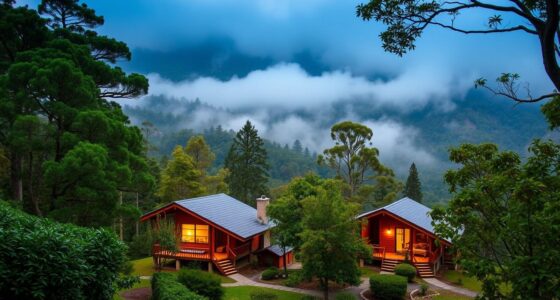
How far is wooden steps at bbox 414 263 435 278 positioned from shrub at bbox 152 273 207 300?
15.8 metres

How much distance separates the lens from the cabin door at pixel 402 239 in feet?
91.2

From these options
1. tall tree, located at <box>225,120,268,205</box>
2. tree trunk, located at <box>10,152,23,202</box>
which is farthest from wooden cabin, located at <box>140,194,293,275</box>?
tall tree, located at <box>225,120,268,205</box>

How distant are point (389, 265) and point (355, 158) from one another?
15172 millimetres

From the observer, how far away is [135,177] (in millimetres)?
20078

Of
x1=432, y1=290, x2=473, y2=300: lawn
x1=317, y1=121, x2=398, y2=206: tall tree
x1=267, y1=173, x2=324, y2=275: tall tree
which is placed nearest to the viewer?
x1=432, y1=290, x2=473, y2=300: lawn

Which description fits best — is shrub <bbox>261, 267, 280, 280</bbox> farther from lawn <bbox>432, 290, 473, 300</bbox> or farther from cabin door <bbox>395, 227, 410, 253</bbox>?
cabin door <bbox>395, 227, 410, 253</bbox>

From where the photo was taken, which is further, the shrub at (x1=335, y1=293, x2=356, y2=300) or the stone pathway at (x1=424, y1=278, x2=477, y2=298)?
the stone pathway at (x1=424, y1=278, x2=477, y2=298)

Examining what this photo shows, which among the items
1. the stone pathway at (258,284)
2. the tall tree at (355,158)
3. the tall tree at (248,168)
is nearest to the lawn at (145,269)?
the stone pathway at (258,284)

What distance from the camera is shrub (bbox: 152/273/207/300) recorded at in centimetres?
1406

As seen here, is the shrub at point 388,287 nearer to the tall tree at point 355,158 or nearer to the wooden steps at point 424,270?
the wooden steps at point 424,270

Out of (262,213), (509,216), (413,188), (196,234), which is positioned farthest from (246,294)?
(413,188)

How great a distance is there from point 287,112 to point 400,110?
189 feet

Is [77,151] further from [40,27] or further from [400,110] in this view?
[400,110]

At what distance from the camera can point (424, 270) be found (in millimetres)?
25594
